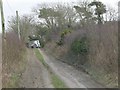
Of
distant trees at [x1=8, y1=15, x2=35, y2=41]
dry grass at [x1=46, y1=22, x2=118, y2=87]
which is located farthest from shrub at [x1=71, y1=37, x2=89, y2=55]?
distant trees at [x1=8, y1=15, x2=35, y2=41]

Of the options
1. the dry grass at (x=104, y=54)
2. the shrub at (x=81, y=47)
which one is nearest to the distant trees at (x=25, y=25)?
the shrub at (x=81, y=47)

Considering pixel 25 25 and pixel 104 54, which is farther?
pixel 25 25

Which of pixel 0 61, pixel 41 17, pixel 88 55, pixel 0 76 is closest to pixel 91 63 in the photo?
pixel 88 55

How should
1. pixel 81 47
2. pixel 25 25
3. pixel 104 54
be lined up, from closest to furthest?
pixel 104 54 → pixel 81 47 → pixel 25 25

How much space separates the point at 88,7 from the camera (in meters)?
45.5

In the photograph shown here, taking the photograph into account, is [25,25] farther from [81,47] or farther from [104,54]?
[104,54]

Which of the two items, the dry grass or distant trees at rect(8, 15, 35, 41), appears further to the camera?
distant trees at rect(8, 15, 35, 41)

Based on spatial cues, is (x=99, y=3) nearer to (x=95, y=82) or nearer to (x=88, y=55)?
(x=88, y=55)

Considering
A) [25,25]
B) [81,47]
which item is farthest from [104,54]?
[25,25]

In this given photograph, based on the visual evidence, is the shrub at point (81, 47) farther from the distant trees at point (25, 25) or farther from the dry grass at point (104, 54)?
the distant trees at point (25, 25)

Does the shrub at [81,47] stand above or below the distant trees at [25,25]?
below

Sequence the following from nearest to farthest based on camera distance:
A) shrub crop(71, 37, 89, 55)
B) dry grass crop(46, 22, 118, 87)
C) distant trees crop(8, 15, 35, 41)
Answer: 1. dry grass crop(46, 22, 118, 87)
2. shrub crop(71, 37, 89, 55)
3. distant trees crop(8, 15, 35, 41)

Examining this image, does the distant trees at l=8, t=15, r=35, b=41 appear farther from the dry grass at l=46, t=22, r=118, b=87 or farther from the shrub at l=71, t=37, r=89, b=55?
the dry grass at l=46, t=22, r=118, b=87

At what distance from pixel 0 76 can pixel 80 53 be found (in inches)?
430
